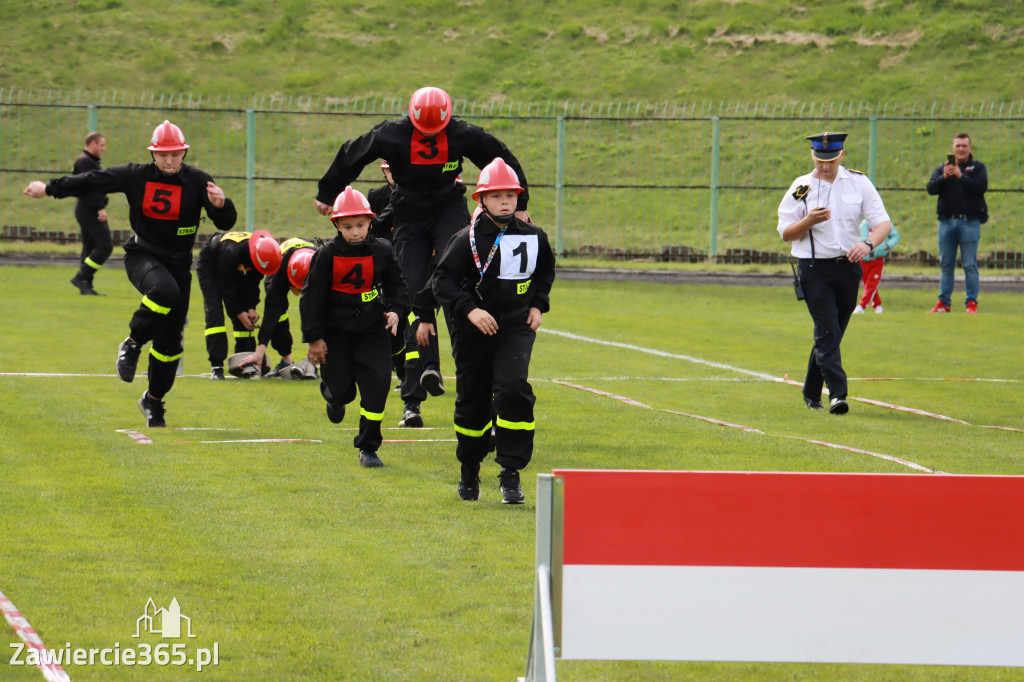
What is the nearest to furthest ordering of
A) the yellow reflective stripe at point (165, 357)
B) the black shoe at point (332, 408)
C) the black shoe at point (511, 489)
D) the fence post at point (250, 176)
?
the black shoe at point (511, 489) < the black shoe at point (332, 408) < the yellow reflective stripe at point (165, 357) < the fence post at point (250, 176)

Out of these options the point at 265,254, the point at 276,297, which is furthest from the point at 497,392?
the point at 265,254

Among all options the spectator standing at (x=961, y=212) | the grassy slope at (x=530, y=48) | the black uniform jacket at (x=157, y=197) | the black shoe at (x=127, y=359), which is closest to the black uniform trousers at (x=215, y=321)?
the black shoe at (x=127, y=359)

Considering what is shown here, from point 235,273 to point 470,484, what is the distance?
219 inches

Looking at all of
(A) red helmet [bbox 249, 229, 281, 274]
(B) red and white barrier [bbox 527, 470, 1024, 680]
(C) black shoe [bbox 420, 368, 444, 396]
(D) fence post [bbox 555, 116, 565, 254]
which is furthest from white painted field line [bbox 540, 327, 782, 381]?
(D) fence post [bbox 555, 116, 565, 254]

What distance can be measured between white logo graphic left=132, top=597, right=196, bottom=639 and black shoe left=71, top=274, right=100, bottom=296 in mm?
15593

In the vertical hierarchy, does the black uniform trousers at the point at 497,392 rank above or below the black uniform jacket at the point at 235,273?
below

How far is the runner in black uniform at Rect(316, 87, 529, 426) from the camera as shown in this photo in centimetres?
955

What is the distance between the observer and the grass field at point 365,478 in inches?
200

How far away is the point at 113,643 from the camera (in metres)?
4.98

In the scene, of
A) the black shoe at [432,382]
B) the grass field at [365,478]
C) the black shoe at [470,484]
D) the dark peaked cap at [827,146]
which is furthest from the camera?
the dark peaked cap at [827,146]

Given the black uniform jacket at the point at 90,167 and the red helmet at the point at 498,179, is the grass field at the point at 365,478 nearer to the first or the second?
the red helmet at the point at 498,179

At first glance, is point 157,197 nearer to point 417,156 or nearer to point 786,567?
point 417,156

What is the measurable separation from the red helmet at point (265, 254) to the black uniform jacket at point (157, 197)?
2.47 m

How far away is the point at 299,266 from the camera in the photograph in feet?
38.7
